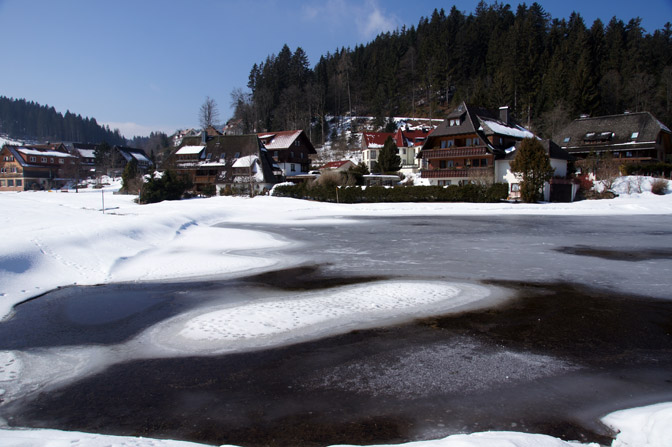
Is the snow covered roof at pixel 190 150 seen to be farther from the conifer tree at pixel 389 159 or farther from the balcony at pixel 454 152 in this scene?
the balcony at pixel 454 152

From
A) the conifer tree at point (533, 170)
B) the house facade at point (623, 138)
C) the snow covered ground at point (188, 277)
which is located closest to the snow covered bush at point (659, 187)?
the house facade at point (623, 138)

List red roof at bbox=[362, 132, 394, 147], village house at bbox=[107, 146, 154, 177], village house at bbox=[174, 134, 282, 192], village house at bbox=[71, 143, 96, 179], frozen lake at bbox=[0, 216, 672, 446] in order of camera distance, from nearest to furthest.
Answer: frozen lake at bbox=[0, 216, 672, 446] < village house at bbox=[174, 134, 282, 192] < red roof at bbox=[362, 132, 394, 147] < village house at bbox=[107, 146, 154, 177] < village house at bbox=[71, 143, 96, 179]

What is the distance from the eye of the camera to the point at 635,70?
74.9m

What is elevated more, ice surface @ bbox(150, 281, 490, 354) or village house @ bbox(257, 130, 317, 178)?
village house @ bbox(257, 130, 317, 178)

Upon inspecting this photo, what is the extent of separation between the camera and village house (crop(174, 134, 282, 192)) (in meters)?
62.6

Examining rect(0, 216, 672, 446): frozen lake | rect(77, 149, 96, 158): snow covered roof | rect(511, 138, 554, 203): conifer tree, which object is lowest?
rect(0, 216, 672, 446): frozen lake

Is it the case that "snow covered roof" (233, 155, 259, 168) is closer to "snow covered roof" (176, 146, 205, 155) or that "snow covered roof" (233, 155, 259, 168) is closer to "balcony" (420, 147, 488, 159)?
"snow covered roof" (176, 146, 205, 155)

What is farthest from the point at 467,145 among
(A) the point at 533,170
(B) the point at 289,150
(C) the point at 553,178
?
(B) the point at 289,150

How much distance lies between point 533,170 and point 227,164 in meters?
43.5

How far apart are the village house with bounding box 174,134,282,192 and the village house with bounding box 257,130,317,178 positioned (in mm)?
2325

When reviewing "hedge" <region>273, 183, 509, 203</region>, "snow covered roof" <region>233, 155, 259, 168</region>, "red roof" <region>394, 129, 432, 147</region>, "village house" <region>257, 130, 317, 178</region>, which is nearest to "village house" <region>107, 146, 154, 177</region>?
"village house" <region>257, 130, 317, 178</region>

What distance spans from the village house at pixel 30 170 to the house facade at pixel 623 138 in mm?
89722

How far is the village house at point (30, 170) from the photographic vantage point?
268ft

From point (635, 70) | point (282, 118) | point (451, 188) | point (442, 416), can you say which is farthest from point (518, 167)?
point (282, 118)
